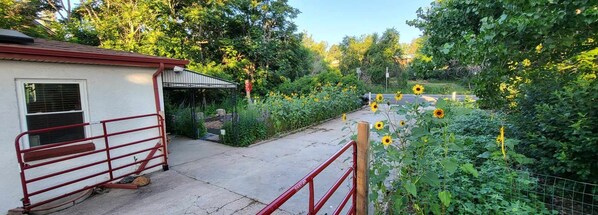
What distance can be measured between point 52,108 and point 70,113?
217 mm

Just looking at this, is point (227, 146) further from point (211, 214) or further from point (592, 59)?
point (592, 59)

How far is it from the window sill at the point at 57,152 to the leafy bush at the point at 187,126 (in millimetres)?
3858

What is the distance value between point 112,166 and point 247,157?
2410 millimetres

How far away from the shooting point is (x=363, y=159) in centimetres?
206

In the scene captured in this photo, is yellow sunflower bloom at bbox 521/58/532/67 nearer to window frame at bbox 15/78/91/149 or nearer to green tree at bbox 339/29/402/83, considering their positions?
window frame at bbox 15/78/91/149

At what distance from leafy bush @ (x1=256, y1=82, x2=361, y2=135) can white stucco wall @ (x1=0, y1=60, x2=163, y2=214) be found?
135 inches

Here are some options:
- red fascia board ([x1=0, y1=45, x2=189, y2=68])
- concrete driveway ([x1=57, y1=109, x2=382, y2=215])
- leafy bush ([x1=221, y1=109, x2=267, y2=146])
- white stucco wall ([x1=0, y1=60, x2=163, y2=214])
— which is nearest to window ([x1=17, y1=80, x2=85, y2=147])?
white stucco wall ([x1=0, y1=60, x2=163, y2=214])

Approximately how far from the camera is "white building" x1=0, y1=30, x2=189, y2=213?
10.6 feet

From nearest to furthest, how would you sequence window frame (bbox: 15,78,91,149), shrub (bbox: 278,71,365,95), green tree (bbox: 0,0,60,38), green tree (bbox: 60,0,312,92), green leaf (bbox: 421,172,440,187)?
green leaf (bbox: 421,172,440,187) < window frame (bbox: 15,78,91,149) < green tree (bbox: 0,0,60,38) < green tree (bbox: 60,0,312,92) < shrub (bbox: 278,71,365,95)

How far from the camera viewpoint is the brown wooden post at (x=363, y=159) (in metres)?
2.04

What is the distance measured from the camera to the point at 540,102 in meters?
3.46

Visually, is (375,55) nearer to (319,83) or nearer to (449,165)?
(319,83)

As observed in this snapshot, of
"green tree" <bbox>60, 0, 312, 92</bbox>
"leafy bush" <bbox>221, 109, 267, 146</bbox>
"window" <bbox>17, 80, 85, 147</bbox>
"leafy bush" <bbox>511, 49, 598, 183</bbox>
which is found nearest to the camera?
"leafy bush" <bbox>511, 49, 598, 183</bbox>

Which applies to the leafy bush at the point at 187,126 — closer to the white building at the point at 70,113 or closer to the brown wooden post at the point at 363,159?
the white building at the point at 70,113
